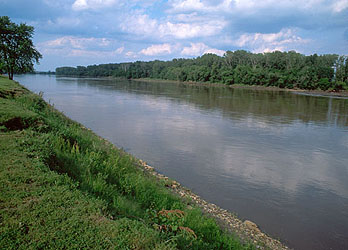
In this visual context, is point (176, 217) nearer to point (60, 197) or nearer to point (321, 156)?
point (60, 197)

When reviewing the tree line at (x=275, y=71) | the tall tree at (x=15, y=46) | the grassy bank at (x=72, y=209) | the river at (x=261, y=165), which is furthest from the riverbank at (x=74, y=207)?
the tree line at (x=275, y=71)

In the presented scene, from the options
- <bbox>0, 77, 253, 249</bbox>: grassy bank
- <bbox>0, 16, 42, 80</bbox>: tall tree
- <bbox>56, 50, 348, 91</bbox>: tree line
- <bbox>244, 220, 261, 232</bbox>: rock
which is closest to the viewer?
<bbox>0, 77, 253, 249</bbox>: grassy bank

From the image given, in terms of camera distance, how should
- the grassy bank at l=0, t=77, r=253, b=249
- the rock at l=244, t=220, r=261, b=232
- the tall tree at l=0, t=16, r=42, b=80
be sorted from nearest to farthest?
the grassy bank at l=0, t=77, r=253, b=249
the rock at l=244, t=220, r=261, b=232
the tall tree at l=0, t=16, r=42, b=80

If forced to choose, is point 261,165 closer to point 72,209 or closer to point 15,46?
point 72,209

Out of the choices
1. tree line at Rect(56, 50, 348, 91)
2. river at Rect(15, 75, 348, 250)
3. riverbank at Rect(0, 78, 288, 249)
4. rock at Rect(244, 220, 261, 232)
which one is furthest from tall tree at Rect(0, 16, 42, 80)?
tree line at Rect(56, 50, 348, 91)

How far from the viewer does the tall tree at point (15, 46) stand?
28.6 m

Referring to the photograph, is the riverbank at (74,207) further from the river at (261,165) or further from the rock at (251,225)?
the river at (261,165)

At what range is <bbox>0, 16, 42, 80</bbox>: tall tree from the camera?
2862 cm

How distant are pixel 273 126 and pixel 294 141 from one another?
5.12 m

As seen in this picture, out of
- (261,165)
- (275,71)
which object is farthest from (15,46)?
(275,71)

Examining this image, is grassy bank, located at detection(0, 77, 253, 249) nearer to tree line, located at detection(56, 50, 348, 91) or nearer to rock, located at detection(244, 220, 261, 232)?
rock, located at detection(244, 220, 261, 232)

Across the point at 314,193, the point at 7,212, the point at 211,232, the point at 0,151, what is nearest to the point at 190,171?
the point at 314,193

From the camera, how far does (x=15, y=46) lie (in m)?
29.8

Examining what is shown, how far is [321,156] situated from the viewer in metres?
15.5
